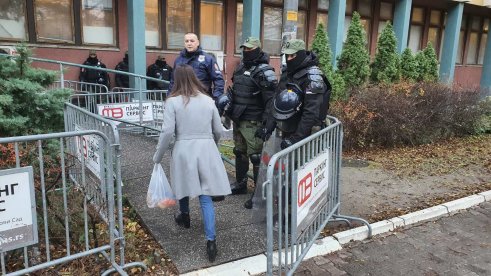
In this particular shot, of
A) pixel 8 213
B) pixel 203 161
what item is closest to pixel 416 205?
pixel 203 161

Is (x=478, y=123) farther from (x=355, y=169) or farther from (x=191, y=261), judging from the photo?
(x=191, y=261)

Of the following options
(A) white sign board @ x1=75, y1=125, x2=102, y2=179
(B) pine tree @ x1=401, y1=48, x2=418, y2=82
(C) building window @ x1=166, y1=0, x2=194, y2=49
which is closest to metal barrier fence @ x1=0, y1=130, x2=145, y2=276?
(A) white sign board @ x1=75, y1=125, x2=102, y2=179

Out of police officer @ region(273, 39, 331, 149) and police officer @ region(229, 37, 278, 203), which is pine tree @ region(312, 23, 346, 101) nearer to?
police officer @ region(229, 37, 278, 203)

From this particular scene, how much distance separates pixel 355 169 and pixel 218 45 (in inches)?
286

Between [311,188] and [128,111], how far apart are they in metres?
4.98

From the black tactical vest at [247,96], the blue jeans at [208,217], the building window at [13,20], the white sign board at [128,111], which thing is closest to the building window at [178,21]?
the building window at [13,20]

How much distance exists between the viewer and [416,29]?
17250mm

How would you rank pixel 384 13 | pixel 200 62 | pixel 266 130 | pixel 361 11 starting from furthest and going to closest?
pixel 384 13 → pixel 361 11 → pixel 200 62 → pixel 266 130

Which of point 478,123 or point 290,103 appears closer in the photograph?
point 290,103

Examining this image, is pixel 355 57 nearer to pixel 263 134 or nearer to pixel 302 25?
pixel 302 25

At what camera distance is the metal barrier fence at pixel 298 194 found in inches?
106

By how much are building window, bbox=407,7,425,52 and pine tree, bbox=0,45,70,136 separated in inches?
615

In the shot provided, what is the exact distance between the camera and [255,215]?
132 inches

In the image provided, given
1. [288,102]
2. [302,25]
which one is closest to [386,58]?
[302,25]
